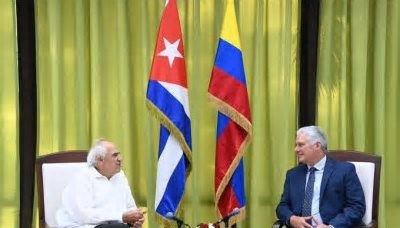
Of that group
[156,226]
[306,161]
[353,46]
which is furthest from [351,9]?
[156,226]

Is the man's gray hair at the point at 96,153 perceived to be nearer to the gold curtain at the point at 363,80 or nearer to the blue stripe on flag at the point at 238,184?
the blue stripe on flag at the point at 238,184

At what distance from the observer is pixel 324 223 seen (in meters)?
4.08

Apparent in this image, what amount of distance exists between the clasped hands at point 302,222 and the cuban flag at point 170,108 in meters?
0.85

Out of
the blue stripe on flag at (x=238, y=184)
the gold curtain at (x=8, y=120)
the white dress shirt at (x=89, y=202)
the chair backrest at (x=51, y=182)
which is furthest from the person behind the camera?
the gold curtain at (x=8, y=120)

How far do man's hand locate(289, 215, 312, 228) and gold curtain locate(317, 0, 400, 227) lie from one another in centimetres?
126

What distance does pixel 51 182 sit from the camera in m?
4.29

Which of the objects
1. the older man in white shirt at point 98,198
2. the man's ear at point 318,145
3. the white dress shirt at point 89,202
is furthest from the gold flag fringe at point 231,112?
the white dress shirt at point 89,202

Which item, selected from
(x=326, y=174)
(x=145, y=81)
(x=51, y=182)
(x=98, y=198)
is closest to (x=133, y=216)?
(x=98, y=198)

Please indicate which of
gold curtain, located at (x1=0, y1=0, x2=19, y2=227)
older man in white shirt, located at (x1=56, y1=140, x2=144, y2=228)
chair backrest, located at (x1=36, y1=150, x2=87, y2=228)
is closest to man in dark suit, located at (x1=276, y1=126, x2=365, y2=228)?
older man in white shirt, located at (x1=56, y1=140, x2=144, y2=228)

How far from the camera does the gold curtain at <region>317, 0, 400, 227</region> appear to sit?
16.6ft

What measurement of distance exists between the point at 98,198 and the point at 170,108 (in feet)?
2.71

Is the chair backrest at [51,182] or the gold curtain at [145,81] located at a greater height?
the gold curtain at [145,81]

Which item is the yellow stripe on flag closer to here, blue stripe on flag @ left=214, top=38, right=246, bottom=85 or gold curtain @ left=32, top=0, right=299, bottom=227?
blue stripe on flag @ left=214, top=38, right=246, bottom=85

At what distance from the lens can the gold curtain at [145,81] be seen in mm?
5027
